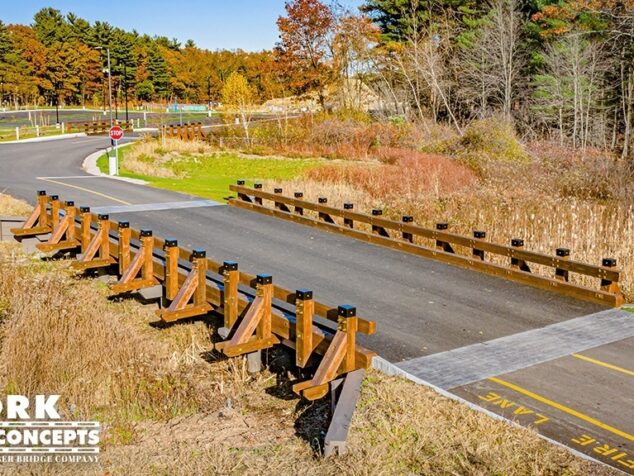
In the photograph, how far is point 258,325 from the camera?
31.1ft

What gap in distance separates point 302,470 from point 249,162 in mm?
32353

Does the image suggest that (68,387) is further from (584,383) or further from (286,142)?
(286,142)

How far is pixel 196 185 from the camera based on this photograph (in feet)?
92.3

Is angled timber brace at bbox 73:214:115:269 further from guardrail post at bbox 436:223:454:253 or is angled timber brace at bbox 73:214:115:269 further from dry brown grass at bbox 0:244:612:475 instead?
guardrail post at bbox 436:223:454:253

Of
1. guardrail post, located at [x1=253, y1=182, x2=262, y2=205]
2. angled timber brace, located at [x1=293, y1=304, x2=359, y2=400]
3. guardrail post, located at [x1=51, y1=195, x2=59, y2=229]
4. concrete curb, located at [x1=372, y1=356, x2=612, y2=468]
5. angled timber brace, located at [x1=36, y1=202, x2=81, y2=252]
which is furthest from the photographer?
guardrail post, located at [x1=253, y1=182, x2=262, y2=205]

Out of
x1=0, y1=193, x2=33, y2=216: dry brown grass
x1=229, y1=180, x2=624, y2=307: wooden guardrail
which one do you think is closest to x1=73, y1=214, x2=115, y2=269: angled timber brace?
x1=229, y1=180, x2=624, y2=307: wooden guardrail

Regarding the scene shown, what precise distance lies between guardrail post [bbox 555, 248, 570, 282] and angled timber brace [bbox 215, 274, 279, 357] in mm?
5815

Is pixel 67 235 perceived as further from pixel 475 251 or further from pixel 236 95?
pixel 236 95

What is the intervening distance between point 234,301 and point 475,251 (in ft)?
21.0

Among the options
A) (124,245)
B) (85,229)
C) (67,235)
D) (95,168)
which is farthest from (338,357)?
(95,168)

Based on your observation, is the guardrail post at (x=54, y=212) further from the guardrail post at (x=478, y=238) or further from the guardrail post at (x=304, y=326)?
the guardrail post at (x=478, y=238)

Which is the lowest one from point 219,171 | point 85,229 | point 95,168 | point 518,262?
point 518,262

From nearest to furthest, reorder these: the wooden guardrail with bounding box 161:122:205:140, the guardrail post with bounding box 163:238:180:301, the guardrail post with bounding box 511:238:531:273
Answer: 1. the guardrail post with bounding box 163:238:180:301
2. the guardrail post with bounding box 511:238:531:273
3. the wooden guardrail with bounding box 161:122:205:140

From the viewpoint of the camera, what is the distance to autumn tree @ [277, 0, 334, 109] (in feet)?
191
